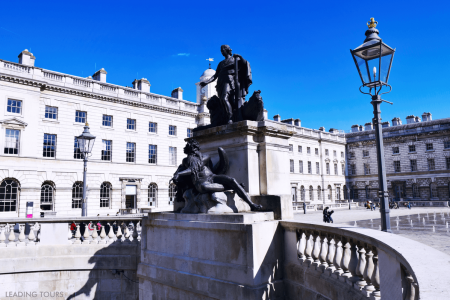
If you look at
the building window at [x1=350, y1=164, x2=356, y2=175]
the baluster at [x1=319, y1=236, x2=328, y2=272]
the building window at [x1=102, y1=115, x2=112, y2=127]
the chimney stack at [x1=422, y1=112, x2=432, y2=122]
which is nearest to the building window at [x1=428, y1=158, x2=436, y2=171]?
the chimney stack at [x1=422, y1=112, x2=432, y2=122]

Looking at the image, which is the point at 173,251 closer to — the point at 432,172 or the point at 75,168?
the point at 75,168

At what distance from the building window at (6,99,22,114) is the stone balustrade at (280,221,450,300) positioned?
30701mm

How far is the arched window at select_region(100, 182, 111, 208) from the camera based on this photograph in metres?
33.0

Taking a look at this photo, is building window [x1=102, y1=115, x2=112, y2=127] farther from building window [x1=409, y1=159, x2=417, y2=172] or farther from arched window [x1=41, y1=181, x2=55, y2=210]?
building window [x1=409, y1=159, x2=417, y2=172]

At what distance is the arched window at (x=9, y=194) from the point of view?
27.2 metres

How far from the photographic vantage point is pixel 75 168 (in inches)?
1231

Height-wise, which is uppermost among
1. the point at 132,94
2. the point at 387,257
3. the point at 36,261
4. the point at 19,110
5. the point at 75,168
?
the point at 132,94

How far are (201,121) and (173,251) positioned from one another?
3568cm

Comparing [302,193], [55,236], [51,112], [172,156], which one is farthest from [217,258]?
[302,193]

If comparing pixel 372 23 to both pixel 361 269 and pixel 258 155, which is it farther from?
pixel 361 269

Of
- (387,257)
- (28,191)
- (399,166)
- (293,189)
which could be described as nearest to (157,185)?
(28,191)

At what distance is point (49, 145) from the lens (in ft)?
99.6

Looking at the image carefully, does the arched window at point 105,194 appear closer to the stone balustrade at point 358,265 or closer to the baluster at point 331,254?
the stone balustrade at point 358,265

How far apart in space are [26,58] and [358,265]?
34238 millimetres
